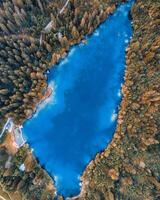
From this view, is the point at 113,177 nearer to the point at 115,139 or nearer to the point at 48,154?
the point at 115,139

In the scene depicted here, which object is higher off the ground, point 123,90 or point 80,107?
point 80,107

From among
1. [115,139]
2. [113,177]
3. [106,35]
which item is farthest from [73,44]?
[113,177]

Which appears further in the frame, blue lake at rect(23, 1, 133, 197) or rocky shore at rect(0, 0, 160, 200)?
blue lake at rect(23, 1, 133, 197)

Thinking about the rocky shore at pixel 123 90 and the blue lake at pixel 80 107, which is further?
the blue lake at pixel 80 107
